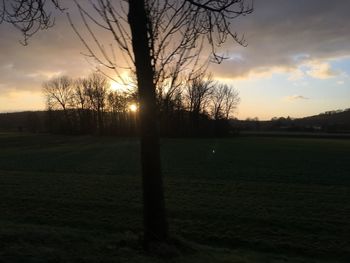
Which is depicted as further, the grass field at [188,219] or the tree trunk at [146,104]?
the grass field at [188,219]

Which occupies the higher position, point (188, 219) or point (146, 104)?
point (146, 104)

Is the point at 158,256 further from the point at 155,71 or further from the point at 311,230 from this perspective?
the point at 311,230

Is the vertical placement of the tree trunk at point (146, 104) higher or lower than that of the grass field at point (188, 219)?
higher

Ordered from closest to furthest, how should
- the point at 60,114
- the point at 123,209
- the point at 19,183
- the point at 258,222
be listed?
the point at 258,222
the point at 123,209
the point at 19,183
the point at 60,114

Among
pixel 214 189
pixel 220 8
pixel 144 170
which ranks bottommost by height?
pixel 214 189

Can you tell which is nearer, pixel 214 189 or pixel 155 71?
pixel 155 71

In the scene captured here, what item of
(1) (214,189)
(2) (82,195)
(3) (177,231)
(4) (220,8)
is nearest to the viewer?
(4) (220,8)

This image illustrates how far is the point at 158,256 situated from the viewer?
251 inches

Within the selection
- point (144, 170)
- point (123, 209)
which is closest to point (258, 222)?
point (123, 209)

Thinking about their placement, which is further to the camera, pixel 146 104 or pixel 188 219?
pixel 188 219

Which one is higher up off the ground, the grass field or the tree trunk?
the tree trunk

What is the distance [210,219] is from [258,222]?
1387 millimetres

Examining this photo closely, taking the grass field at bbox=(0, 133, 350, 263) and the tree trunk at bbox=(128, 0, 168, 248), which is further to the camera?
the grass field at bbox=(0, 133, 350, 263)

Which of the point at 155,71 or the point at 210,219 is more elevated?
the point at 155,71
